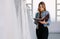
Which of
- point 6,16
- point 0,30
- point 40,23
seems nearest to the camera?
point 0,30

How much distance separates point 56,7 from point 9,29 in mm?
7825

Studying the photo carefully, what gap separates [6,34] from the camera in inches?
40.8

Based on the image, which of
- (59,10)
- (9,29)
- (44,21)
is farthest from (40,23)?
(59,10)

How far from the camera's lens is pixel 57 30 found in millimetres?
9000

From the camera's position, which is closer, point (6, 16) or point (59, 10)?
point (6, 16)

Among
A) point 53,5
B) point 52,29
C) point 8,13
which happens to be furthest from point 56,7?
point 8,13

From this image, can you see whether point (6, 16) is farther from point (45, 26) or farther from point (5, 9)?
point (45, 26)

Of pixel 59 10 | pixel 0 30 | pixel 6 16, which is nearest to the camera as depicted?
pixel 0 30

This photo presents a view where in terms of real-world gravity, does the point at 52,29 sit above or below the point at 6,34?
below

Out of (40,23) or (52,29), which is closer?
(40,23)

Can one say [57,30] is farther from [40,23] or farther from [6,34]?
[6,34]

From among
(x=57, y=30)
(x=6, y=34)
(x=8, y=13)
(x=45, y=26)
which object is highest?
(x=8, y=13)

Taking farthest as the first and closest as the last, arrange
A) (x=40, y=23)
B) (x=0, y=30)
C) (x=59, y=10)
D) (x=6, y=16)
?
1. (x=59, y=10)
2. (x=40, y=23)
3. (x=6, y=16)
4. (x=0, y=30)

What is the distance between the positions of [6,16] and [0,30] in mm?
132
